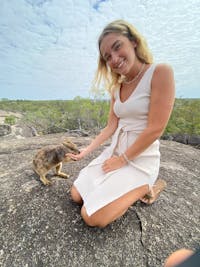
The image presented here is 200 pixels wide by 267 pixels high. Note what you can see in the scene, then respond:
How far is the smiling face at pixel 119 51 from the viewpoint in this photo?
1893 millimetres

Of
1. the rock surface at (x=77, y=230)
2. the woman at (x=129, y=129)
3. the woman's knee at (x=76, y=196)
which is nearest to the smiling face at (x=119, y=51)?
the woman at (x=129, y=129)

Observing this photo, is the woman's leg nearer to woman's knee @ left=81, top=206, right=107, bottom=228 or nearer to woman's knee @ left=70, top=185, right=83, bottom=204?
woman's knee @ left=81, top=206, right=107, bottom=228

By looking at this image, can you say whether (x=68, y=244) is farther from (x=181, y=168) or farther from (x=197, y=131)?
(x=197, y=131)

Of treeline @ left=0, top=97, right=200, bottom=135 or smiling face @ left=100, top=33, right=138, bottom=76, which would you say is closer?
smiling face @ left=100, top=33, right=138, bottom=76

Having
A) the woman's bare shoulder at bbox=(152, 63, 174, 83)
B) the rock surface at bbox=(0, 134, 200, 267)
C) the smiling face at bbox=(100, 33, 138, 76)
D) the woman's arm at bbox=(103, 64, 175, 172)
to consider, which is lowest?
the rock surface at bbox=(0, 134, 200, 267)

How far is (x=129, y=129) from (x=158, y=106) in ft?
1.29

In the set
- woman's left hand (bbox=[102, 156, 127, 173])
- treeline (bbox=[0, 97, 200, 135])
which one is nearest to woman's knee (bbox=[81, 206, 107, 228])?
woman's left hand (bbox=[102, 156, 127, 173])

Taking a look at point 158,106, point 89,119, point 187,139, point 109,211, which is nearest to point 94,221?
point 109,211

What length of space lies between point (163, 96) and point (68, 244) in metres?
1.58

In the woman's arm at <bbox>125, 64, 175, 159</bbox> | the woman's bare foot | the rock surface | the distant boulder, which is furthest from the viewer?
the distant boulder

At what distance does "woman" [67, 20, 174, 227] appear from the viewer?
186 centimetres

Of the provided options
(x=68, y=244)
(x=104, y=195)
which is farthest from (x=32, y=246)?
(x=104, y=195)

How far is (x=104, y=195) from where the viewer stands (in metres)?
1.87

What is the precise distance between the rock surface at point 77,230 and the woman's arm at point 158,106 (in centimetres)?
78
